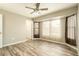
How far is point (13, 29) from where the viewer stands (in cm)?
285

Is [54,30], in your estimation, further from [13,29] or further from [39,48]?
[13,29]

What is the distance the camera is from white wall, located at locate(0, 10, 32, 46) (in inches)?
98.0

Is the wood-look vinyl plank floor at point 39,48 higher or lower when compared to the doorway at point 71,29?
lower

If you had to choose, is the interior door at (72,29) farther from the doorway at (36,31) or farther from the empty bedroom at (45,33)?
the doorway at (36,31)

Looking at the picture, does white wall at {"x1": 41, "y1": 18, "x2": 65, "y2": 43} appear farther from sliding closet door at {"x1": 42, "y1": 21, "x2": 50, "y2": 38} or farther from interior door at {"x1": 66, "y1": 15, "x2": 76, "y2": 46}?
interior door at {"x1": 66, "y1": 15, "x2": 76, "y2": 46}

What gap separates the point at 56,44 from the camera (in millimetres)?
2057

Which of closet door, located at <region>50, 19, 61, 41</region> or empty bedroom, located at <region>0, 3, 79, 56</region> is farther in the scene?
closet door, located at <region>50, 19, 61, 41</region>

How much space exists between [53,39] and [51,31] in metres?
0.21

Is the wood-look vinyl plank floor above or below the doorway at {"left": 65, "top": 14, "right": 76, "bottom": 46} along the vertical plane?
below

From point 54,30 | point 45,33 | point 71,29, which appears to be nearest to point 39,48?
point 45,33

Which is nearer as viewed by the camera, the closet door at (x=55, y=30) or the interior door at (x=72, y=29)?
the interior door at (x=72, y=29)

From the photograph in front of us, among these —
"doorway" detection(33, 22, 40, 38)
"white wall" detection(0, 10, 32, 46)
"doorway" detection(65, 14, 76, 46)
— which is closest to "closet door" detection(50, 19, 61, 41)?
"doorway" detection(65, 14, 76, 46)

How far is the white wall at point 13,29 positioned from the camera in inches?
98.0

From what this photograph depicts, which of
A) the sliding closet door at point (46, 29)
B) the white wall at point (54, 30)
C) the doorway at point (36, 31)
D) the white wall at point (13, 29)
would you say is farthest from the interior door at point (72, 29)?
the white wall at point (13, 29)
